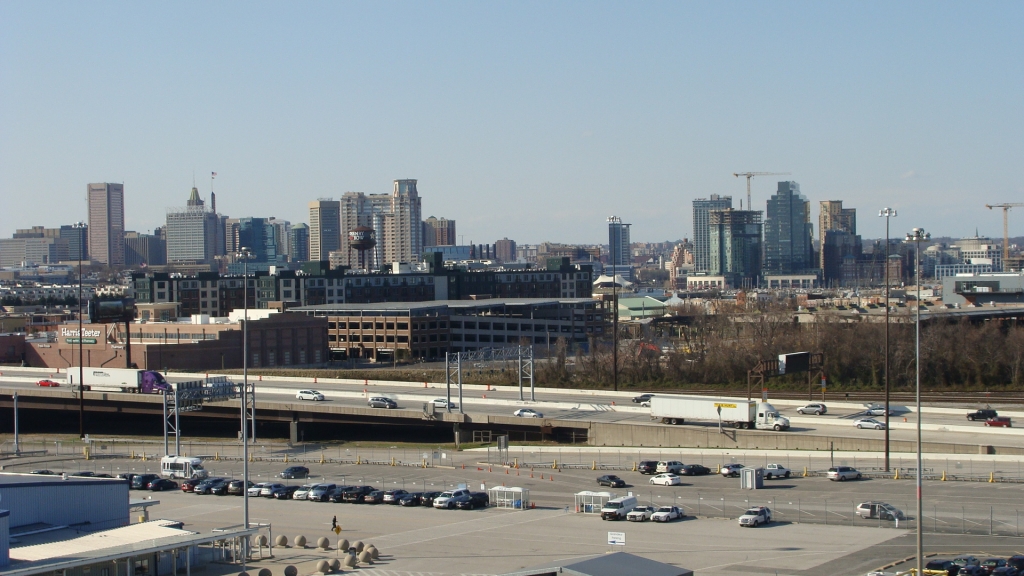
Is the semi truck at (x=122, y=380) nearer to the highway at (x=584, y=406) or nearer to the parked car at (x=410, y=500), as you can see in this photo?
the highway at (x=584, y=406)

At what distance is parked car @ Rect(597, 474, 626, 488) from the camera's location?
143 feet

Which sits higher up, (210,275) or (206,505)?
(210,275)

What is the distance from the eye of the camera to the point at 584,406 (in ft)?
208

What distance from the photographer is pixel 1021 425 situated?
55250mm

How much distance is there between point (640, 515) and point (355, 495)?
10767mm

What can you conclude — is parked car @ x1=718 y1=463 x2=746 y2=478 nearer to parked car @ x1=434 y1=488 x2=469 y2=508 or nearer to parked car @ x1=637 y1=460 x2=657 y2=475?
parked car @ x1=637 y1=460 x2=657 y2=475

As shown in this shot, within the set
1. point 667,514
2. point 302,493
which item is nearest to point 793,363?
point 667,514

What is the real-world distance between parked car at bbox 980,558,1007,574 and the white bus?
30876mm

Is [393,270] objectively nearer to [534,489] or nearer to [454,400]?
[454,400]

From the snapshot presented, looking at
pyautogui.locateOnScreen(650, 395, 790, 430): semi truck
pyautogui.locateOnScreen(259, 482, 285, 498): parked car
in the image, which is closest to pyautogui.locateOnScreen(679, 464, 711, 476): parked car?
pyautogui.locateOnScreen(650, 395, 790, 430): semi truck

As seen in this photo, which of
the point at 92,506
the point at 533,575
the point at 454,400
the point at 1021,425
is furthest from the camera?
the point at 454,400

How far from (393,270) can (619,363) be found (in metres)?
82.7

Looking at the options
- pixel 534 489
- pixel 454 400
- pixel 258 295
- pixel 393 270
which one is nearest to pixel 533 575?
pixel 534 489

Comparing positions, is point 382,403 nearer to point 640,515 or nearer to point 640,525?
point 640,515
